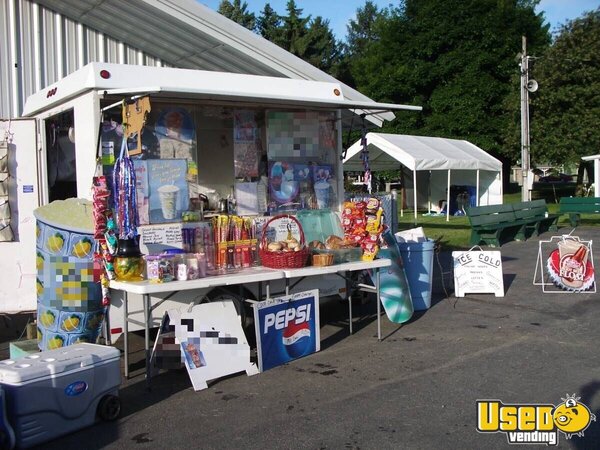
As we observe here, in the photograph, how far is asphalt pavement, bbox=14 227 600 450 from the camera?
13.9ft

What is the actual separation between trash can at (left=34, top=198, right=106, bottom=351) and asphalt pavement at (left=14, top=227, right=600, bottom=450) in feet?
2.24

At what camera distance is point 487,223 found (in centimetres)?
1503

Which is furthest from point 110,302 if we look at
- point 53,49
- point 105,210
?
point 53,49

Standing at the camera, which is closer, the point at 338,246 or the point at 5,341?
the point at 338,246

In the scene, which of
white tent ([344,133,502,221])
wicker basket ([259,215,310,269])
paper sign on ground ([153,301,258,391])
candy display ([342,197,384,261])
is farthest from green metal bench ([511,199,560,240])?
paper sign on ground ([153,301,258,391])

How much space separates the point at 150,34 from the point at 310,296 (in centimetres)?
450

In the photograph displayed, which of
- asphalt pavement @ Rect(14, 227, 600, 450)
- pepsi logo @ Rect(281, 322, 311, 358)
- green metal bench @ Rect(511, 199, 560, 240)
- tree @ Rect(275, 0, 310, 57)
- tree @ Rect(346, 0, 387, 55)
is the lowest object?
asphalt pavement @ Rect(14, 227, 600, 450)

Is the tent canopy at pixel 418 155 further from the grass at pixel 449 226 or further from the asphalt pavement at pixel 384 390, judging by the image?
the asphalt pavement at pixel 384 390

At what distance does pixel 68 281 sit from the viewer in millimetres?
5648

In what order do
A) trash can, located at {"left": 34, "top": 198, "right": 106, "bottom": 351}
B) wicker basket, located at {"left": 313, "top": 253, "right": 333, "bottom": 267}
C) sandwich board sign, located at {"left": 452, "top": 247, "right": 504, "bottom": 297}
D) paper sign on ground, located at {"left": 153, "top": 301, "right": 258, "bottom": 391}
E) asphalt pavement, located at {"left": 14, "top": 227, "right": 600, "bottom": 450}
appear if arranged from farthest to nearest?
sandwich board sign, located at {"left": 452, "top": 247, "right": 504, "bottom": 297}, wicker basket, located at {"left": 313, "top": 253, "right": 333, "bottom": 267}, trash can, located at {"left": 34, "top": 198, "right": 106, "bottom": 351}, paper sign on ground, located at {"left": 153, "top": 301, "right": 258, "bottom": 391}, asphalt pavement, located at {"left": 14, "top": 227, "right": 600, "bottom": 450}

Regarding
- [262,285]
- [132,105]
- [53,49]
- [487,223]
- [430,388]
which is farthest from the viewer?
[487,223]

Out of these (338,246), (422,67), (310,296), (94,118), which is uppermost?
(422,67)

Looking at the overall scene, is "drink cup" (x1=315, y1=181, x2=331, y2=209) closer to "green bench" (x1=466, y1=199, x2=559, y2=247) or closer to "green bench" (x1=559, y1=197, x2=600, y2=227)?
"green bench" (x1=466, y1=199, x2=559, y2=247)

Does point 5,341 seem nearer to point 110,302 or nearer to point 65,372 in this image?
point 110,302
